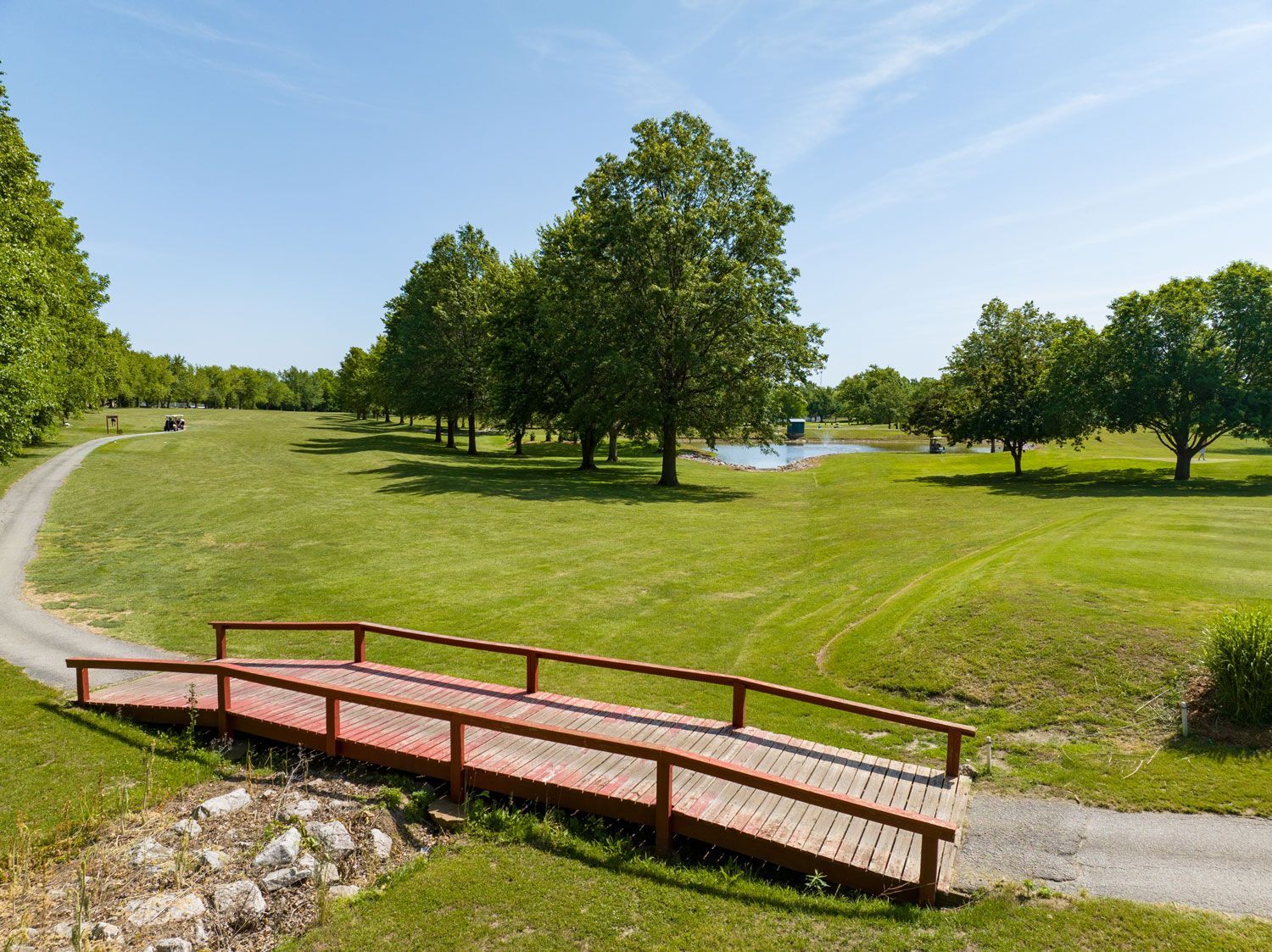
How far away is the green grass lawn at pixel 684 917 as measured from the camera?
619 cm

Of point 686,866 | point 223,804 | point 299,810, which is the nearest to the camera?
point 686,866

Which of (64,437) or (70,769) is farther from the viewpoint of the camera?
(64,437)

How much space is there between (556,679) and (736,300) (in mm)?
30947

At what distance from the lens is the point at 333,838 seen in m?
8.02

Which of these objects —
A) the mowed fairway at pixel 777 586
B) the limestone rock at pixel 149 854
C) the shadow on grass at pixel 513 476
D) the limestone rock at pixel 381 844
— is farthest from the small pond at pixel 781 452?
the limestone rock at pixel 149 854

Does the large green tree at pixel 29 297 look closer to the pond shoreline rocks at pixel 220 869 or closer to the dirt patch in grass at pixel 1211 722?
the pond shoreline rocks at pixel 220 869

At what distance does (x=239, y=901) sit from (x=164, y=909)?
69cm

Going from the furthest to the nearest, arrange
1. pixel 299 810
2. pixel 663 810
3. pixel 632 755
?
pixel 299 810 < pixel 632 755 < pixel 663 810

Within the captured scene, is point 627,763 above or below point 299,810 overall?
above

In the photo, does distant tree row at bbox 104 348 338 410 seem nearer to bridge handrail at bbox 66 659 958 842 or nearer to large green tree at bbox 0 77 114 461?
large green tree at bbox 0 77 114 461

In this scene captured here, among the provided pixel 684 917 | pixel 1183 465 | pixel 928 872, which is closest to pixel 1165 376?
pixel 1183 465

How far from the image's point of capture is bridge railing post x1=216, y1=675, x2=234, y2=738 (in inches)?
429

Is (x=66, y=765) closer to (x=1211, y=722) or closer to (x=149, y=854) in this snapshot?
(x=149, y=854)

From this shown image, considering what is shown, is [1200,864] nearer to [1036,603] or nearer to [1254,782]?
[1254,782]
